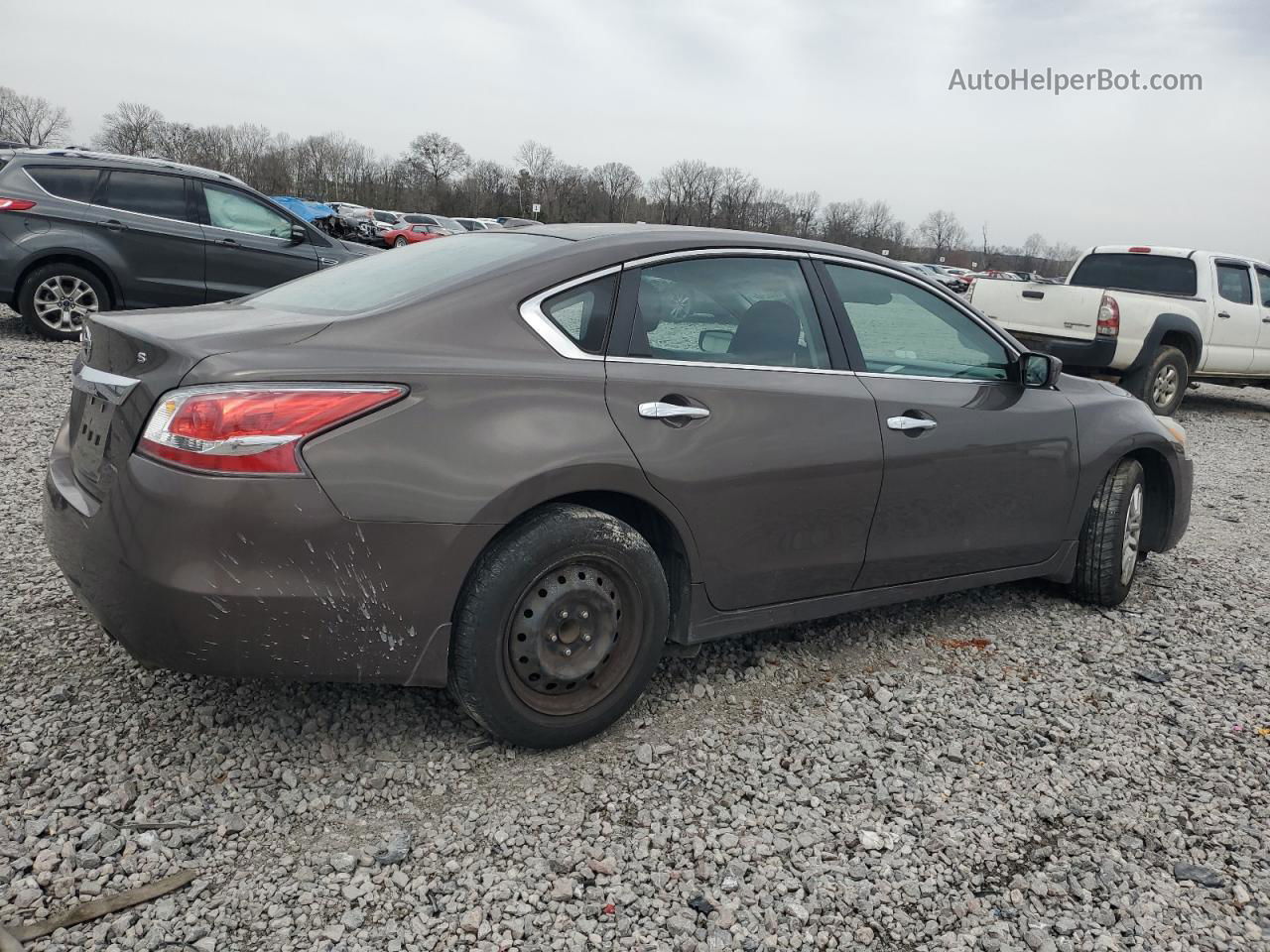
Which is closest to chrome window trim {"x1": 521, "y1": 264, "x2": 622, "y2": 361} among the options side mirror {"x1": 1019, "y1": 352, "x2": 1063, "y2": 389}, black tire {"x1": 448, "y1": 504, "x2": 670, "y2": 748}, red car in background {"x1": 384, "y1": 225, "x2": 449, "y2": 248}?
black tire {"x1": 448, "y1": 504, "x2": 670, "y2": 748}

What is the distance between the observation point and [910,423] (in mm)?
3463

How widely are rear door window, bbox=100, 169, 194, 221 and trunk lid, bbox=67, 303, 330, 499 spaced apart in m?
6.65

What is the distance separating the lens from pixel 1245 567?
5.26 metres

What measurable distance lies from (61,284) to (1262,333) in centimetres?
1249

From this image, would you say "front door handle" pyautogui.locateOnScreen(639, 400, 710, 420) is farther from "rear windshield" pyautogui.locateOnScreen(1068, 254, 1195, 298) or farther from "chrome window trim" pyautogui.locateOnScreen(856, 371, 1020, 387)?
"rear windshield" pyautogui.locateOnScreen(1068, 254, 1195, 298)

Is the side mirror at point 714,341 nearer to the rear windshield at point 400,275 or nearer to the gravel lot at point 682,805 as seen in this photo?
the rear windshield at point 400,275

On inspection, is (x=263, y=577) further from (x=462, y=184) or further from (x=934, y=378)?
(x=462, y=184)

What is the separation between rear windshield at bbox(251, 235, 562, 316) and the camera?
9.57 ft

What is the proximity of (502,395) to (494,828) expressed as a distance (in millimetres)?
1119

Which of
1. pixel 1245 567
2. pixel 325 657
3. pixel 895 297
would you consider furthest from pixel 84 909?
pixel 1245 567

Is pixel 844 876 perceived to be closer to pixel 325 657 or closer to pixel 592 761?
pixel 592 761

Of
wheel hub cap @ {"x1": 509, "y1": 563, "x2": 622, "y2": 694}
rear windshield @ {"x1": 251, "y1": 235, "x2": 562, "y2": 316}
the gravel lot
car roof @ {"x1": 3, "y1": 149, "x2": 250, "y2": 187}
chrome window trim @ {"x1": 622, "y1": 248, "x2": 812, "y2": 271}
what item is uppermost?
car roof @ {"x1": 3, "y1": 149, "x2": 250, "y2": 187}

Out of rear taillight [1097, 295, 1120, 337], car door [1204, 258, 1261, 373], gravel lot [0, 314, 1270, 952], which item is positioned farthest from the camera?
car door [1204, 258, 1261, 373]

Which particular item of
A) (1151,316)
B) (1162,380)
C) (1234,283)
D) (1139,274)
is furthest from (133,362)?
(1234,283)
